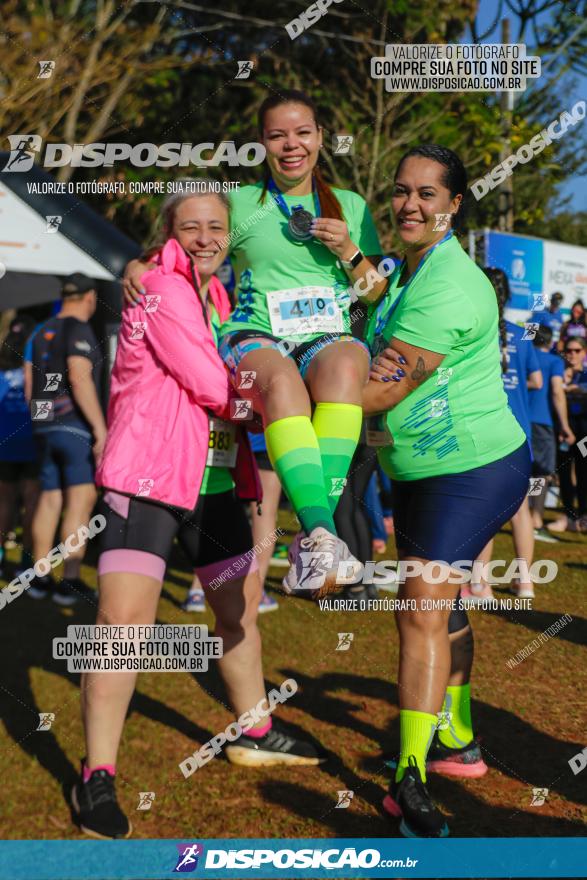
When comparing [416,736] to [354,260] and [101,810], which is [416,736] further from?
[354,260]

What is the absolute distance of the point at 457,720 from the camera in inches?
126

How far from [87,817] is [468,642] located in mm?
1465

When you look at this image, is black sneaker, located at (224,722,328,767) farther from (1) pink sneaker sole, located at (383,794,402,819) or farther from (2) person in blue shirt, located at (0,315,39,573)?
(2) person in blue shirt, located at (0,315,39,573)

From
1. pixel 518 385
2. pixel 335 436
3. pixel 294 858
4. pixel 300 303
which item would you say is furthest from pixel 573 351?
pixel 294 858

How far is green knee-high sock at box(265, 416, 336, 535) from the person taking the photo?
2.45 meters

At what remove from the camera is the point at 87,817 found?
2.76 m

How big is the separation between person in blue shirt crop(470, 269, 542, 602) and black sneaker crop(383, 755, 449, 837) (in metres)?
1.51

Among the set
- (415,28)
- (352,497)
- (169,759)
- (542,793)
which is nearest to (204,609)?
(352,497)

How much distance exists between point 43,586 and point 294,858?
3942mm

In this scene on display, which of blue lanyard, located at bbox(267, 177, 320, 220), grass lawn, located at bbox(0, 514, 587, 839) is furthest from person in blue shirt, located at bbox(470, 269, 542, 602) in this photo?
blue lanyard, located at bbox(267, 177, 320, 220)

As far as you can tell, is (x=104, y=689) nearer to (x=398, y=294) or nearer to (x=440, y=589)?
(x=440, y=589)

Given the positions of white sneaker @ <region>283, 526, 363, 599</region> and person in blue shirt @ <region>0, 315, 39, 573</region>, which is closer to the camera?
white sneaker @ <region>283, 526, 363, 599</region>

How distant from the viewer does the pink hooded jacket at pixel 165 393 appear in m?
2.80

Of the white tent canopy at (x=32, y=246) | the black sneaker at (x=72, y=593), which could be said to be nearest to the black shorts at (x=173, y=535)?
the black sneaker at (x=72, y=593)
